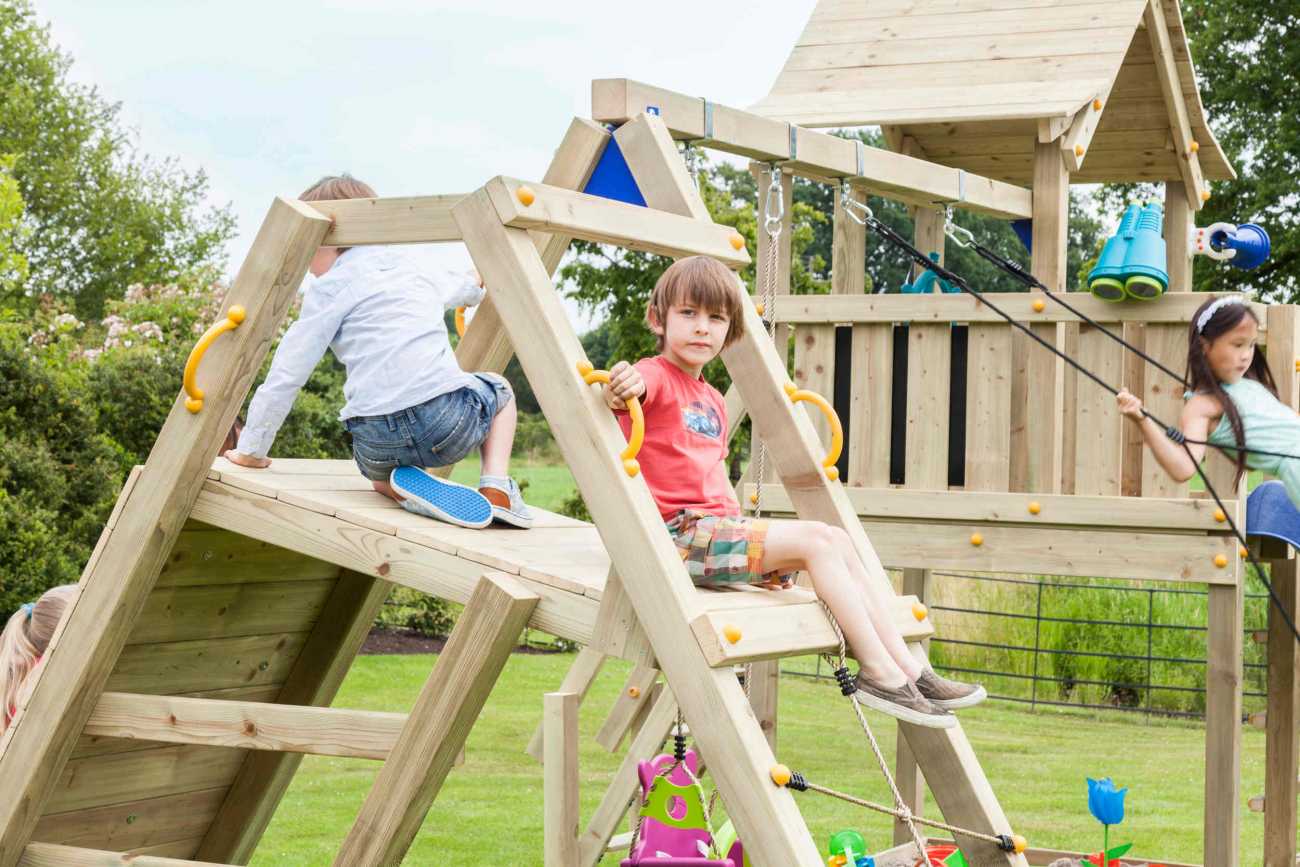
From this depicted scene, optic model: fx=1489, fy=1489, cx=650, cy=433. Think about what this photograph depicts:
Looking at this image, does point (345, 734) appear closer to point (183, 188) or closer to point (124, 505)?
point (124, 505)

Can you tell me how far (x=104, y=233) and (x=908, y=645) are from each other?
29687mm

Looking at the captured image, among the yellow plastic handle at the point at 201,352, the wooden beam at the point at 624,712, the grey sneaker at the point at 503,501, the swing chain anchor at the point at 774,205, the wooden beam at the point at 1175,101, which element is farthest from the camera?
the wooden beam at the point at 1175,101

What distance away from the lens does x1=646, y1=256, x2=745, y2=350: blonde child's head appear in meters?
3.46

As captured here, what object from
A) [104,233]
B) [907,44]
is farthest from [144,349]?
[104,233]

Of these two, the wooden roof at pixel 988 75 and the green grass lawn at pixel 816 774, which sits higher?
the wooden roof at pixel 988 75

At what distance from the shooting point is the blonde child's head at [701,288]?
136 inches

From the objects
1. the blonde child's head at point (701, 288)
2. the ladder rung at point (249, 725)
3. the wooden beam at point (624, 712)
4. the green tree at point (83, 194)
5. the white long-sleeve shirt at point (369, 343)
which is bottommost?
the ladder rung at point (249, 725)

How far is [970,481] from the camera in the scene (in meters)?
5.93

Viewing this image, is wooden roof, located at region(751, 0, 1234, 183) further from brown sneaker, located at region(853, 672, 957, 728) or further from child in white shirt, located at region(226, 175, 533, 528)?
brown sneaker, located at region(853, 672, 957, 728)

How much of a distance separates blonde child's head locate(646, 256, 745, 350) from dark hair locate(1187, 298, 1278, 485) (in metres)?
2.49

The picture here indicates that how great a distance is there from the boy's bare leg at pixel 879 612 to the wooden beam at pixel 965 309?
95.3 inches

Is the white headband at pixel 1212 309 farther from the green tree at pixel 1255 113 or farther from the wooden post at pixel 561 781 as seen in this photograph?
the green tree at pixel 1255 113

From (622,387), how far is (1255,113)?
73.4ft

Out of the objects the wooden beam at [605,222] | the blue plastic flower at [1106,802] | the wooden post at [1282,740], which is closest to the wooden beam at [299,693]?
the wooden beam at [605,222]
